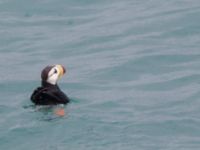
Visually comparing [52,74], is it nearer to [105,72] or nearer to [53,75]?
[53,75]

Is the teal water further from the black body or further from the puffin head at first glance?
the puffin head

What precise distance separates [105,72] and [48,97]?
2.02 m

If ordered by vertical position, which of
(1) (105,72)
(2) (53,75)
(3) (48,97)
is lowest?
(3) (48,97)

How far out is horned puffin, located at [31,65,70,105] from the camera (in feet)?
39.2

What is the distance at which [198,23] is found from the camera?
15.8 m

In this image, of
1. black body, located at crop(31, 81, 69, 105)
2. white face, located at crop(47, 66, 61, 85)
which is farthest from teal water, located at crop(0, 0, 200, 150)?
white face, located at crop(47, 66, 61, 85)

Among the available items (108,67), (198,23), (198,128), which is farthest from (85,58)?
(198,128)

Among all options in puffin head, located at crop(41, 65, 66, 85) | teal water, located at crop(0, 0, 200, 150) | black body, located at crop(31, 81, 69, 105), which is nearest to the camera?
teal water, located at crop(0, 0, 200, 150)

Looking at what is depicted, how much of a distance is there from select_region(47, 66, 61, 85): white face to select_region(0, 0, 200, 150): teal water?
1.15ft

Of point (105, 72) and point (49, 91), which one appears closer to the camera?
point (49, 91)

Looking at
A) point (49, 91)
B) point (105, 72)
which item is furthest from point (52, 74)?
point (105, 72)

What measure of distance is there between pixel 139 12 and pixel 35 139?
633 centimetres

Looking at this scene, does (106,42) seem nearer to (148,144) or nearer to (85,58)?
(85,58)

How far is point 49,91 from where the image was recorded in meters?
12.0
